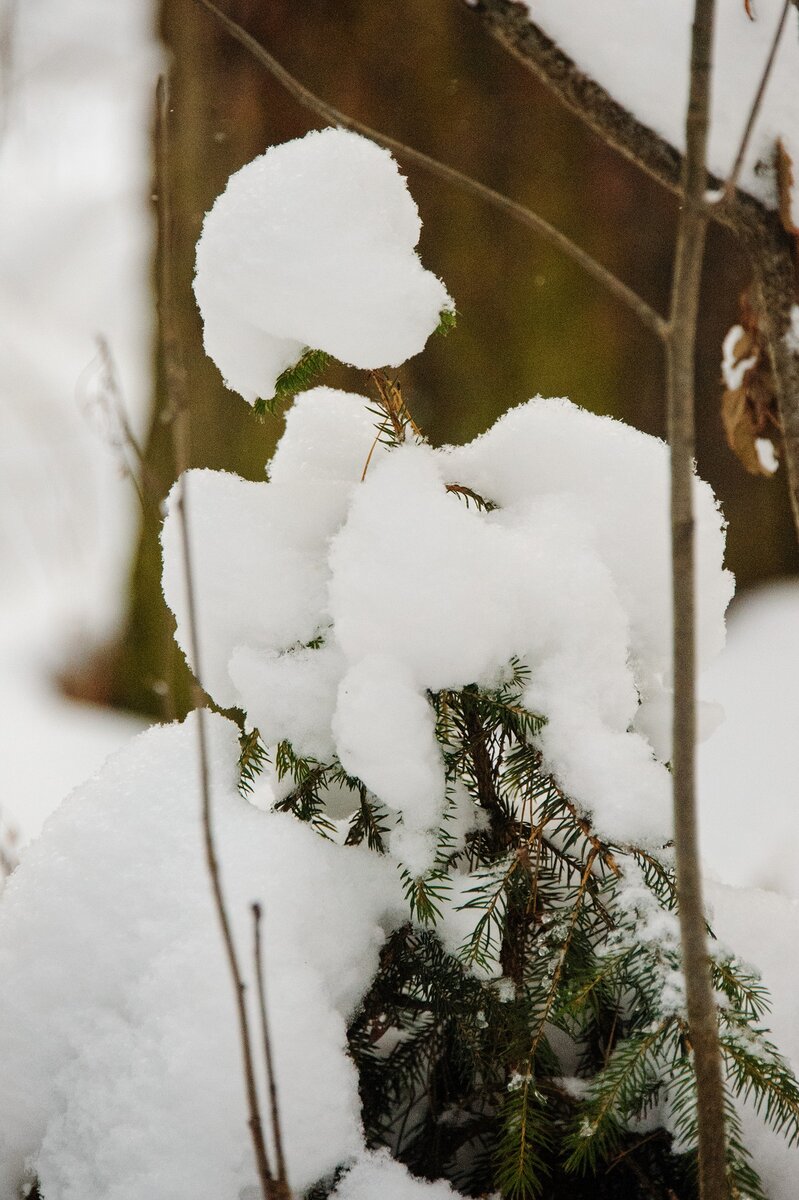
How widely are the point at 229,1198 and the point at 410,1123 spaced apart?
226mm

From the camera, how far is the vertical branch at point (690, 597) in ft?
1.65

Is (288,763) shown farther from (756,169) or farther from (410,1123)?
(756,169)

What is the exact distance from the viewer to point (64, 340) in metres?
5.84

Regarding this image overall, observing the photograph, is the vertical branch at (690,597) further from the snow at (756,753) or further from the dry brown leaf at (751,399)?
the snow at (756,753)

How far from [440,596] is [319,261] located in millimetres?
278

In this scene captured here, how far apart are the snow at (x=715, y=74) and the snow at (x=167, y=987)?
2.50 ft

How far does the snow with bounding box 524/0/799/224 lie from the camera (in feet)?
2.91

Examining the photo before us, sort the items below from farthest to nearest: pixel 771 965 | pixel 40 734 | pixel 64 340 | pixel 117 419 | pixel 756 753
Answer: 1. pixel 64 340
2. pixel 40 734
3. pixel 756 753
4. pixel 117 419
5. pixel 771 965

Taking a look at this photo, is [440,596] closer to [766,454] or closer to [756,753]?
[766,454]

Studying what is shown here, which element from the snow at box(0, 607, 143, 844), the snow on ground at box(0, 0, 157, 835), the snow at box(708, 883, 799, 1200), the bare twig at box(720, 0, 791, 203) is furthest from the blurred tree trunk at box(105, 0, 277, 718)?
the bare twig at box(720, 0, 791, 203)

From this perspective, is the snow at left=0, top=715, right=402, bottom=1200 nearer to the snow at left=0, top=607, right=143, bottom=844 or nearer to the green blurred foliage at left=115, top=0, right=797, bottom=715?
the snow at left=0, top=607, right=143, bottom=844

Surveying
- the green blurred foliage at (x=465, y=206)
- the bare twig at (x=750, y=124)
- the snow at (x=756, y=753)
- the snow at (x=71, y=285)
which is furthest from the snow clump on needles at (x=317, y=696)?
the snow at (x=71, y=285)

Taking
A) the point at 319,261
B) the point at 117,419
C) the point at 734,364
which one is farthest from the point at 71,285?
the point at 319,261

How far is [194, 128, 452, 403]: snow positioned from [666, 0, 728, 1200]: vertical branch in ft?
0.77
